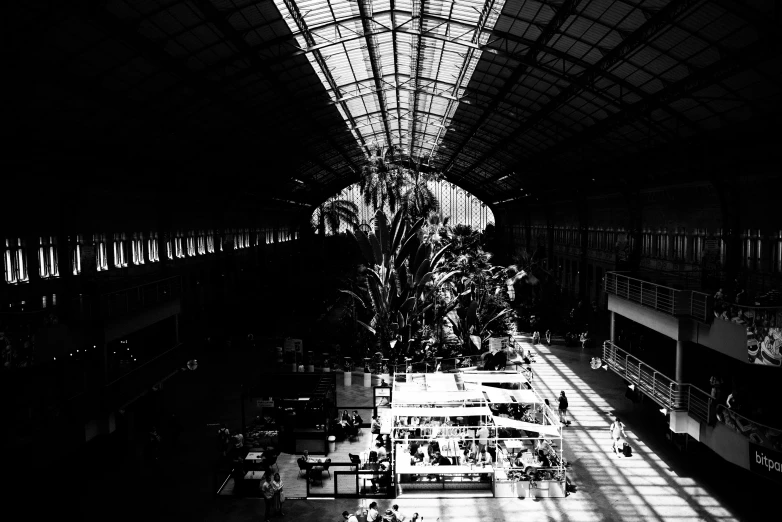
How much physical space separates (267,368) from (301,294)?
15661mm

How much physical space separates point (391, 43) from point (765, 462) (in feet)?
79.6

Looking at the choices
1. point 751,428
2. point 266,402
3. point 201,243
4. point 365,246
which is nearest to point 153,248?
point 201,243

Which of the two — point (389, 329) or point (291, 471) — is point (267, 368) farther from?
point (291, 471)

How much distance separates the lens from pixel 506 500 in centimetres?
1556

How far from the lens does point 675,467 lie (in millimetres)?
17266

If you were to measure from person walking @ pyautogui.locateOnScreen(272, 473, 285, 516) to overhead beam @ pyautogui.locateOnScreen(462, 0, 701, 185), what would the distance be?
15.7 m

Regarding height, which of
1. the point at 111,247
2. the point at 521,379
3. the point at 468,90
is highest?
the point at 468,90

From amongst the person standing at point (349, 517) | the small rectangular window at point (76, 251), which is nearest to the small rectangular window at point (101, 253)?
the small rectangular window at point (76, 251)

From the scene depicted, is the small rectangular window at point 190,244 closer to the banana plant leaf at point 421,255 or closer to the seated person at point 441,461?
the banana plant leaf at point 421,255

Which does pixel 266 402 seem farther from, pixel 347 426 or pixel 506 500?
pixel 506 500

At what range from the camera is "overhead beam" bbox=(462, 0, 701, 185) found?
18750 mm

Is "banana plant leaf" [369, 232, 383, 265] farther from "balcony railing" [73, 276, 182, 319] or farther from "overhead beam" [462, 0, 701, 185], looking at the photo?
"overhead beam" [462, 0, 701, 185]

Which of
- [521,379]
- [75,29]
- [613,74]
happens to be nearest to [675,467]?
[521,379]

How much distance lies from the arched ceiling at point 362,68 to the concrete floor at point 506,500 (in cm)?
989
